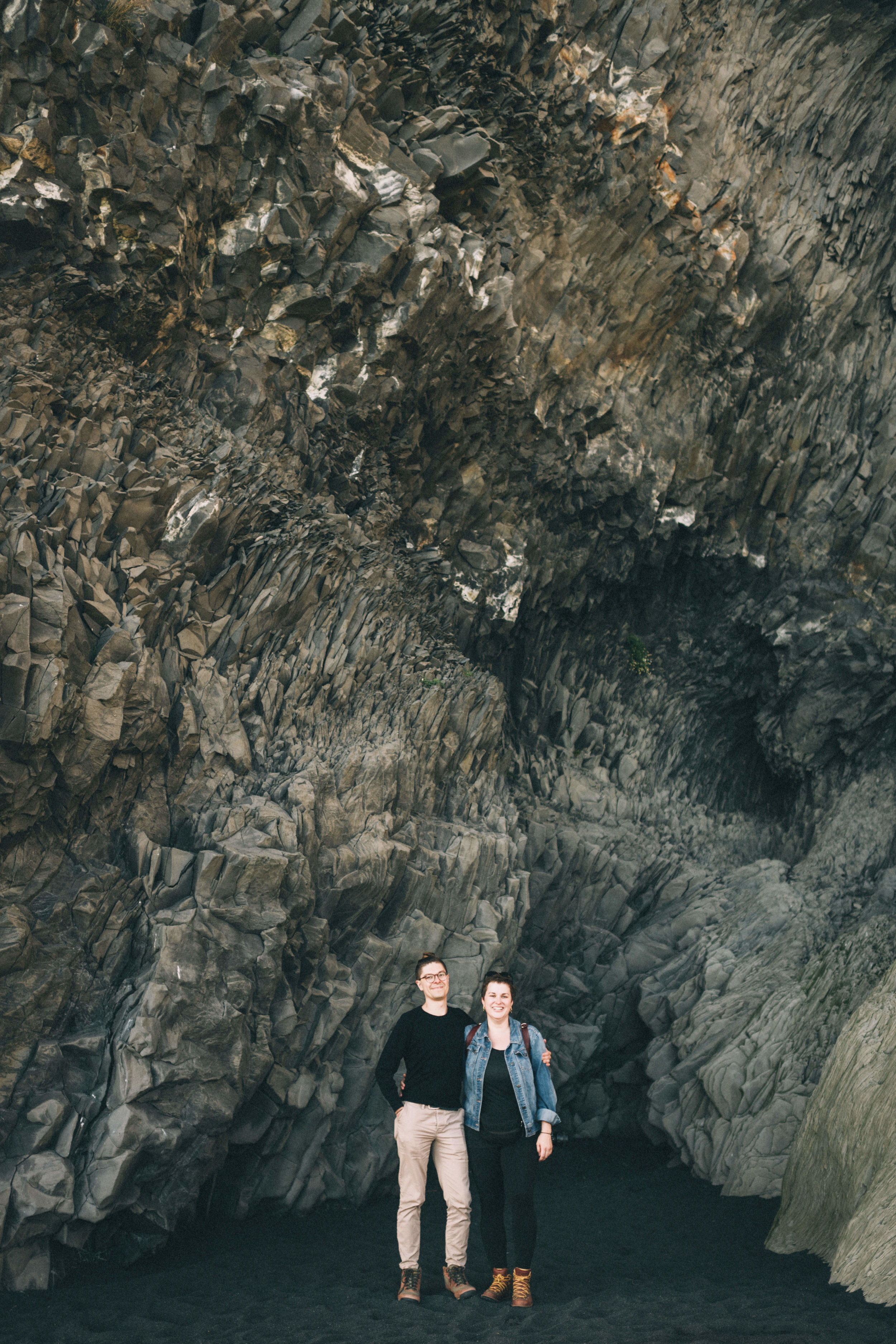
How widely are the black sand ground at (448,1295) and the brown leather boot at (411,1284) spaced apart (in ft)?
0.30

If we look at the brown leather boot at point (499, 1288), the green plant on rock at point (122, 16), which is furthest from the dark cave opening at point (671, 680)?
the brown leather boot at point (499, 1288)

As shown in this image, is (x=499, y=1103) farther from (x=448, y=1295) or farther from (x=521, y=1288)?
(x=448, y=1295)

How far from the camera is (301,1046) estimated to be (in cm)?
1054

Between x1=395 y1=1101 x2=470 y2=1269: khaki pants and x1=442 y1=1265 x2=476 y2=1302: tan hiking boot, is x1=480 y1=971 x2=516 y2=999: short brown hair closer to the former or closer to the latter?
x1=395 y1=1101 x2=470 y2=1269: khaki pants

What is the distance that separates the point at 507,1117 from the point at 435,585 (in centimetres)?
995

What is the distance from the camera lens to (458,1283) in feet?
22.3

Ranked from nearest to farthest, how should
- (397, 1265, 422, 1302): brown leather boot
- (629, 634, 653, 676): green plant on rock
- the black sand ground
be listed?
the black sand ground, (397, 1265, 422, 1302): brown leather boot, (629, 634, 653, 676): green plant on rock

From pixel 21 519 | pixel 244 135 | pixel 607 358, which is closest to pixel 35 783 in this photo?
pixel 21 519

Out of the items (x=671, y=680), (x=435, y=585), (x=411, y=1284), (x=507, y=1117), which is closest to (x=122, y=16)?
(x=435, y=585)

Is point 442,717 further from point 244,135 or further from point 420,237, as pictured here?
point 244,135

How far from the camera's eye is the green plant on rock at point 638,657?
65.1ft

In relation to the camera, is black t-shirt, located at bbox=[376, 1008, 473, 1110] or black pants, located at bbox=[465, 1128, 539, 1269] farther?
black t-shirt, located at bbox=[376, 1008, 473, 1110]

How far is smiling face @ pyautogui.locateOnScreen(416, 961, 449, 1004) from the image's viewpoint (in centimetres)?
670

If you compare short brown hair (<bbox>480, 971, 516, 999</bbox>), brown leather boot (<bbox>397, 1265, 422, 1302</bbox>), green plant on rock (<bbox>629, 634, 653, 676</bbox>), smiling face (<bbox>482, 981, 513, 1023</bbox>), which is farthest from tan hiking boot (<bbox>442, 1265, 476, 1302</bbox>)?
green plant on rock (<bbox>629, 634, 653, 676</bbox>)
